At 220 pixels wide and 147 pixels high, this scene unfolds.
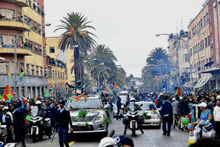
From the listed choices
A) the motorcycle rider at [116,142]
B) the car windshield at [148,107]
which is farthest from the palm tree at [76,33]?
the motorcycle rider at [116,142]

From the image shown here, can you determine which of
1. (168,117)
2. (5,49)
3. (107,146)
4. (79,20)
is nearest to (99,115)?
(168,117)

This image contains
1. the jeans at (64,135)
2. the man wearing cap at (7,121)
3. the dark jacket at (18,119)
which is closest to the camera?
the jeans at (64,135)

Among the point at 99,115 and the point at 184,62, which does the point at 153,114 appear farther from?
the point at 184,62

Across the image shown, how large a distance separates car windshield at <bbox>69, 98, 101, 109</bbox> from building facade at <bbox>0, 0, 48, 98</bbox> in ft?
71.4

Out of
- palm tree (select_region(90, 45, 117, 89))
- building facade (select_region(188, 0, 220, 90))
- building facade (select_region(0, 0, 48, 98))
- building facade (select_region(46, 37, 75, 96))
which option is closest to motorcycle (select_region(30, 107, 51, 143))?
building facade (select_region(0, 0, 48, 98))

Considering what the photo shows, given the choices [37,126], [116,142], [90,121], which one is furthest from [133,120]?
[116,142]

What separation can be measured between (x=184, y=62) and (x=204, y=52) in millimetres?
30823

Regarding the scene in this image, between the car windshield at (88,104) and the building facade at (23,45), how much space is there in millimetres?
21774

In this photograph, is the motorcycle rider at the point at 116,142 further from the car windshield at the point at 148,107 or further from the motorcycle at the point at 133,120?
the car windshield at the point at 148,107

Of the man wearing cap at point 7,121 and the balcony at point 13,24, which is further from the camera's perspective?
the balcony at point 13,24

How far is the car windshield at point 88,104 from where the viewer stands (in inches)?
647

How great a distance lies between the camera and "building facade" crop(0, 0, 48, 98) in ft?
148

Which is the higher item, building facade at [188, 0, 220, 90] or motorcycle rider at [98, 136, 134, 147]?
building facade at [188, 0, 220, 90]

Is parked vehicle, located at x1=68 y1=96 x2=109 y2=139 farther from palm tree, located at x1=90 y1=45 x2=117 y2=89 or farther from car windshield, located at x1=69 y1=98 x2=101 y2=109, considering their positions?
palm tree, located at x1=90 y1=45 x2=117 y2=89
